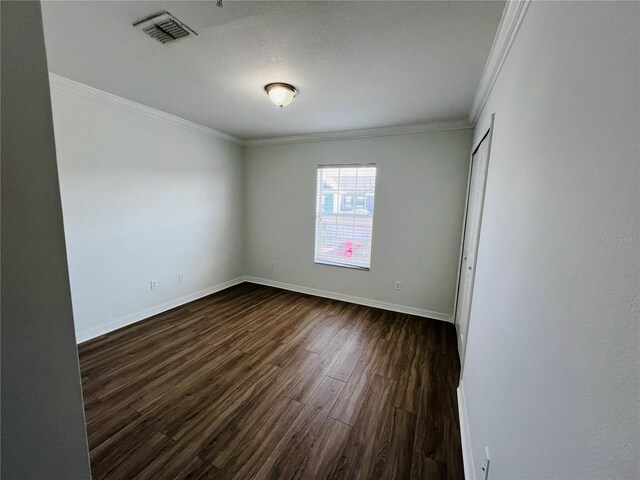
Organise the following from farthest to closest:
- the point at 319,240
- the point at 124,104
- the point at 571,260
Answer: the point at 319,240
the point at 124,104
the point at 571,260

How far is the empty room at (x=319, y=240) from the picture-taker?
0.49 meters

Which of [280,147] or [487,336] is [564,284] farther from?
[280,147]

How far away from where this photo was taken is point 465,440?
5.21 ft

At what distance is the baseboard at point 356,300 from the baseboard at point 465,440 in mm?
1537

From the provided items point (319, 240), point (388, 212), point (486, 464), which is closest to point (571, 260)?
point (486, 464)

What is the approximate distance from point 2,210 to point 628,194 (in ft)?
3.61

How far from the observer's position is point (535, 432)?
2.38ft

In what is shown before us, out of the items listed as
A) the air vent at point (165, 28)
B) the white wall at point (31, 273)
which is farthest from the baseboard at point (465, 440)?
the air vent at point (165, 28)

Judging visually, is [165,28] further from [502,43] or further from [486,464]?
[486,464]

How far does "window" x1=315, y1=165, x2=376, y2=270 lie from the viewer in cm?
373

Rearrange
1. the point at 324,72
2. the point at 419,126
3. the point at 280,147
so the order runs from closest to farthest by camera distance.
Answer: the point at 324,72, the point at 419,126, the point at 280,147

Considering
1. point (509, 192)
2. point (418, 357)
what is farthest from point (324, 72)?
point (418, 357)

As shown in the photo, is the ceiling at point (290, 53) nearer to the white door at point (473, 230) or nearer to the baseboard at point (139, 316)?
the white door at point (473, 230)

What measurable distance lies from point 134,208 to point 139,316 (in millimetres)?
1326
